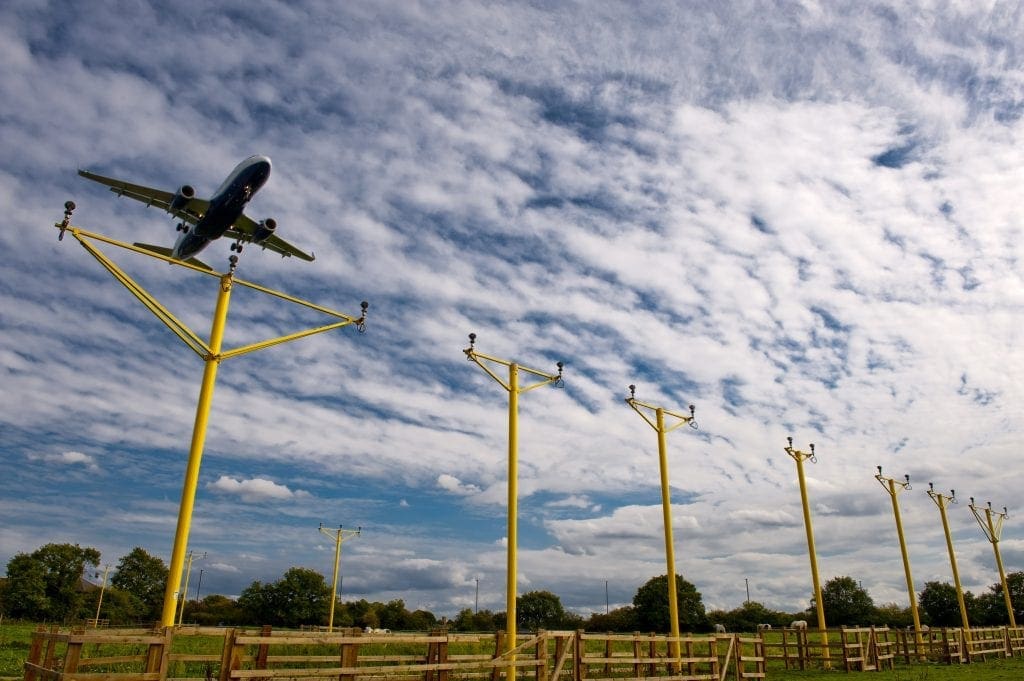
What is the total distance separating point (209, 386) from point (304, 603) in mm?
78517

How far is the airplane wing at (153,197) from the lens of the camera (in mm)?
23328

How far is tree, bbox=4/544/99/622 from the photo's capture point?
81.2 meters

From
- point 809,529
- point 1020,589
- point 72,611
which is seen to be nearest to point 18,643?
point 809,529

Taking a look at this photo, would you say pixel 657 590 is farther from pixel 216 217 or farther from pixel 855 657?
pixel 216 217

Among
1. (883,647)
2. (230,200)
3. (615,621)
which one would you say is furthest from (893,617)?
(230,200)

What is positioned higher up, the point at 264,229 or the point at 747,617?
the point at 264,229

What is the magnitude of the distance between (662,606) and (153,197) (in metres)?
78.0

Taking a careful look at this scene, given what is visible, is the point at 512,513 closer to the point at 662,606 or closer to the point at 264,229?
the point at 264,229

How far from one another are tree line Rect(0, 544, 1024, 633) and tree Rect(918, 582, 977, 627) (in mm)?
118

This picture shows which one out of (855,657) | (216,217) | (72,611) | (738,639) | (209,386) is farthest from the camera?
(72,611)

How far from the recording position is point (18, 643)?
111 ft

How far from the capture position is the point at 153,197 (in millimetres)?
24656

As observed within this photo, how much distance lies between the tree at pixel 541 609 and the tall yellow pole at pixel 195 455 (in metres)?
88.9

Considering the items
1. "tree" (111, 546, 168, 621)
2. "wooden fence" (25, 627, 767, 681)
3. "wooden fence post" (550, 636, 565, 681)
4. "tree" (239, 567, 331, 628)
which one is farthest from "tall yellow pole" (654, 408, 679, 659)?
"tree" (111, 546, 168, 621)
